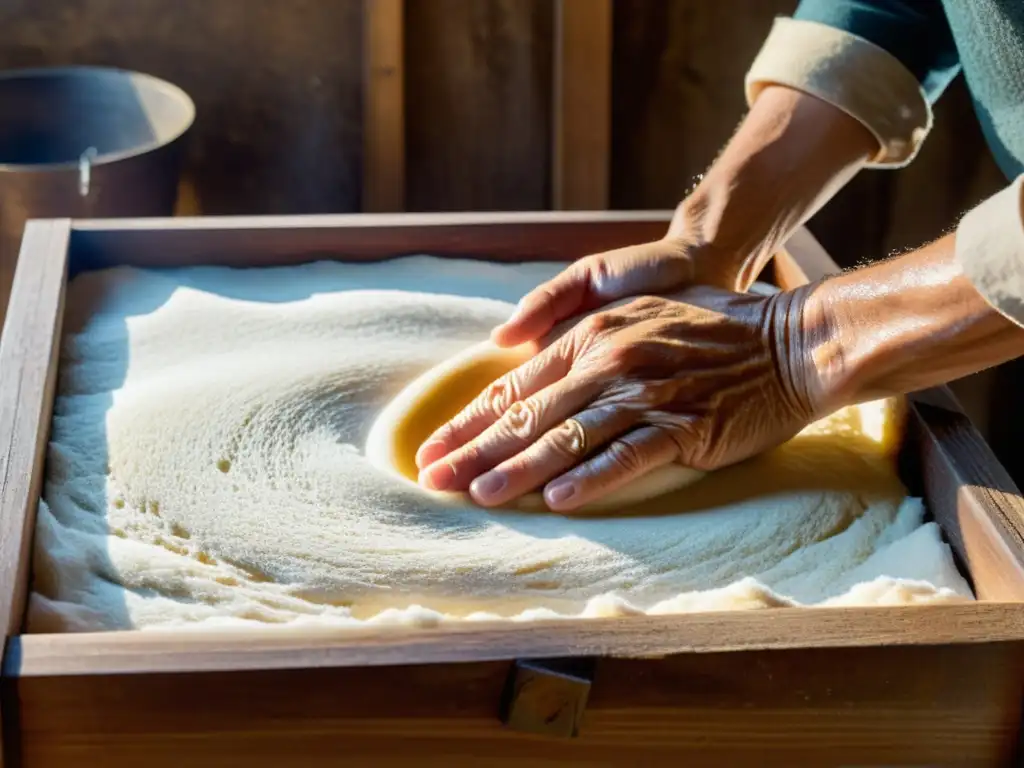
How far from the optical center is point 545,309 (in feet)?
3.25

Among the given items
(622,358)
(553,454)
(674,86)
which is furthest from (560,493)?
(674,86)

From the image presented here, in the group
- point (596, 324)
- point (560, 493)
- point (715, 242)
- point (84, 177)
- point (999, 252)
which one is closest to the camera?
point (999, 252)

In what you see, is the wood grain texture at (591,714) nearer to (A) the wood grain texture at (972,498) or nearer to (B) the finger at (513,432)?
(A) the wood grain texture at (972,498)

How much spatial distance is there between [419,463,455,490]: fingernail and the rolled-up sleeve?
0.52 metres

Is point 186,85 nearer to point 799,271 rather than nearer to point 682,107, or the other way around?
point 682,107

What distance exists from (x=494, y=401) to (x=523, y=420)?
0.14ft

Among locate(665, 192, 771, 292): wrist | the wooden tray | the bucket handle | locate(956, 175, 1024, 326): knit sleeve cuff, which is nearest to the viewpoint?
the wooden tray

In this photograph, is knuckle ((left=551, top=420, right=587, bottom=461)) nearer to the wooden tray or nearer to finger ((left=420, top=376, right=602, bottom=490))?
finger ((left=420, top=376, right=602, bottom=490))

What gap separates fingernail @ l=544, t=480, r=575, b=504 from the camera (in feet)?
2.70

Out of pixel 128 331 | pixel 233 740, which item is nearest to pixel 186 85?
pixel 128 331

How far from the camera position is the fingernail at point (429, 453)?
2.85ft

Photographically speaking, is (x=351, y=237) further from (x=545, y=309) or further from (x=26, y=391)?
(x=26, y=391)

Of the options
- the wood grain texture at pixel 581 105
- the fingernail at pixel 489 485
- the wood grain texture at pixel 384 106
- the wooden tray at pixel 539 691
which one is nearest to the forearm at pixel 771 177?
the fingernail at pixel 489 485

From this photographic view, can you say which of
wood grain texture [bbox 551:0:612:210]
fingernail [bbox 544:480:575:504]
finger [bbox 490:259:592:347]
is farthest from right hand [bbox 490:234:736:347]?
wood grain texture [bbox 551:0:612:210]
